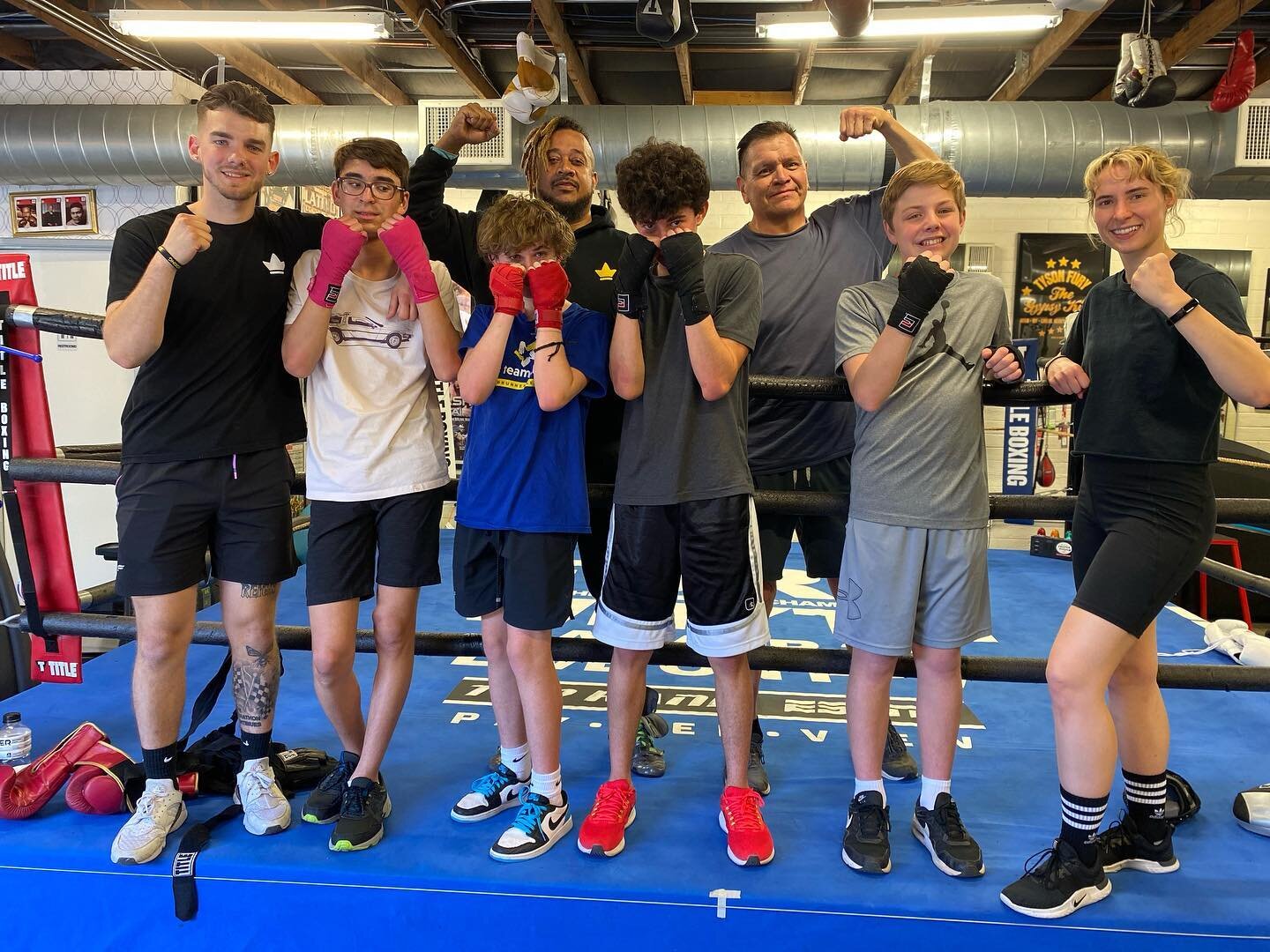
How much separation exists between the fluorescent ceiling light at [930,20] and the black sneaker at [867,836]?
365cm

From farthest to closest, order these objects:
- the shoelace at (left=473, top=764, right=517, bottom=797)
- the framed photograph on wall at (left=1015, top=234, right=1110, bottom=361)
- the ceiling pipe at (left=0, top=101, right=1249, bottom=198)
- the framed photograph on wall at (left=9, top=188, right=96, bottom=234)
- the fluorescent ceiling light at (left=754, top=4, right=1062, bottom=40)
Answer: the framed photograph on wall at (left=1015, top=234, right=1110, bottom=361)
the framed photograph on wall at (left=9, top=188, right=96, bottom=234)
the ceiling pipe at (left=0, top=101, right=1249, bottom=198)
the fluorescent ceiling light at (left=754, top=4, right=1062, bottom=40)
the shoelace at (left=473, top=764, right=517, bottom=797)

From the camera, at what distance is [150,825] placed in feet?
5.26

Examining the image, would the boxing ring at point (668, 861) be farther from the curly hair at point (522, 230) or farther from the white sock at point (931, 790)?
the curly hair at point (522, 230)

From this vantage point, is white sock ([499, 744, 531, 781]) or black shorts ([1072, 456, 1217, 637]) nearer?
black shorts ([1072, 456, 1217, 637])

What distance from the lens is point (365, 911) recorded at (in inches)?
59.4

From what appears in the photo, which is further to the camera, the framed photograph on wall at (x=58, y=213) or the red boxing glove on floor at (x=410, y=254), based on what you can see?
the framed photograph on wall at (x=58, y=213)

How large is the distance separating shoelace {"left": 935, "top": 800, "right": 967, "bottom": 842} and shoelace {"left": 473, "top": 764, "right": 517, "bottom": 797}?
0.88 m

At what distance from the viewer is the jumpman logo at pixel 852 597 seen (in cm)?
166

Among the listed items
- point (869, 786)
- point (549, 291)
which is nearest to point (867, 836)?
point (869, 786)

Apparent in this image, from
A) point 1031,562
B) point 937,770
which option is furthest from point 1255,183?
point 937,770

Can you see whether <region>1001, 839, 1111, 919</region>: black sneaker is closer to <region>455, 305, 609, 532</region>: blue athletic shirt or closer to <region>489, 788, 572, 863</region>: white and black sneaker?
<region>489, 788, 572, 863</region>: white and black sneaker

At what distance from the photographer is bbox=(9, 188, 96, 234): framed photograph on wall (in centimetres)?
558

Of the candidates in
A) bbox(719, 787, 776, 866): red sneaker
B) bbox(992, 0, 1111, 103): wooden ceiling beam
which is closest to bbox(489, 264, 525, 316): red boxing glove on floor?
bbox(719, 787, 776, 866): red sneaker

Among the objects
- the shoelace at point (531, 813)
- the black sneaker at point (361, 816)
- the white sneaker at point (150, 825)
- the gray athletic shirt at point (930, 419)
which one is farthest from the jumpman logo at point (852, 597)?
the white sneaker at point (150, 825)
